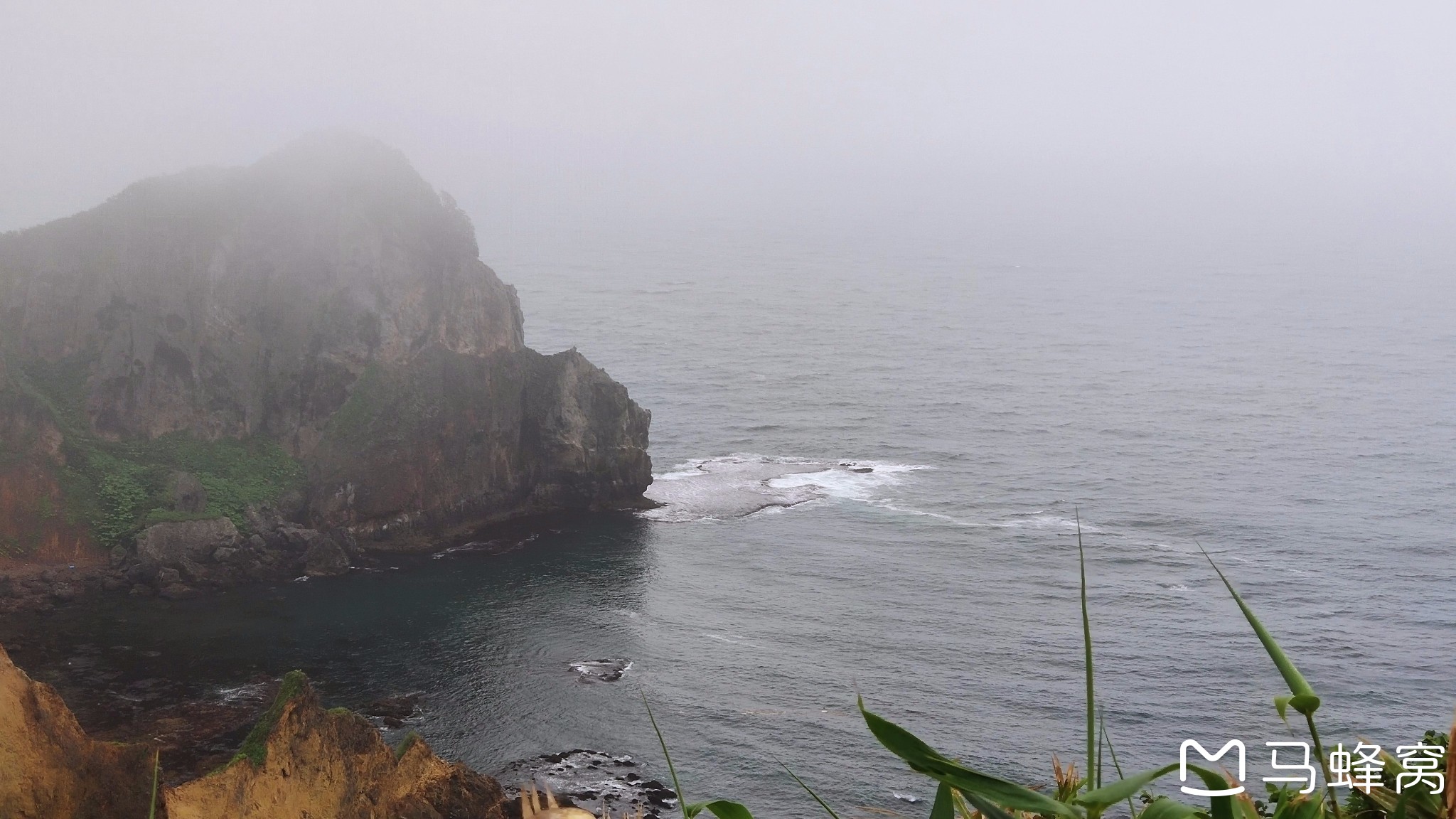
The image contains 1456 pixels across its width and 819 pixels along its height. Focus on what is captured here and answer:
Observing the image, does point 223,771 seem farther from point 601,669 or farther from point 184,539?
point 184,539

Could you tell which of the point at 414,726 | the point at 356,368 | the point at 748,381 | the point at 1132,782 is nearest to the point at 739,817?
the point at 1132,782

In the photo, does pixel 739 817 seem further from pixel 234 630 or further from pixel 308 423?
pixel 308 423

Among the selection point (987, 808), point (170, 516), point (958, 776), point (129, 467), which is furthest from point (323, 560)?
point (958, 776)

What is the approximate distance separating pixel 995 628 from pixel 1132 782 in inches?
3077

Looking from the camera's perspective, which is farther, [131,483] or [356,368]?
[356,368]

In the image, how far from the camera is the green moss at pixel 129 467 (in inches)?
3172

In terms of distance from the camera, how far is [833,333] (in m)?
178

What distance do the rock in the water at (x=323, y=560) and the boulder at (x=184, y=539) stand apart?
180 inches

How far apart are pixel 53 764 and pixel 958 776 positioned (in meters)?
40.2

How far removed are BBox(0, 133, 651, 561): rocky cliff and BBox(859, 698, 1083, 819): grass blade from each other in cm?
8431

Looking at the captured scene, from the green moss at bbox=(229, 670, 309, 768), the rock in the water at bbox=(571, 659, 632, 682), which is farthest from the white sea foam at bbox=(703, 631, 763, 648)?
the green moss at bbox=(229, 670, 309, 768)

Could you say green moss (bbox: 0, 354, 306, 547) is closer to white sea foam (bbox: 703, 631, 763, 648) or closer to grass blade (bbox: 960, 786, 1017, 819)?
white sea foam (bbox: 703, 631, 763, 648)

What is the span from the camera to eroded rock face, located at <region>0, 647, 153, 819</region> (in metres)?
37.2

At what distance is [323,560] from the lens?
83.8 metres
